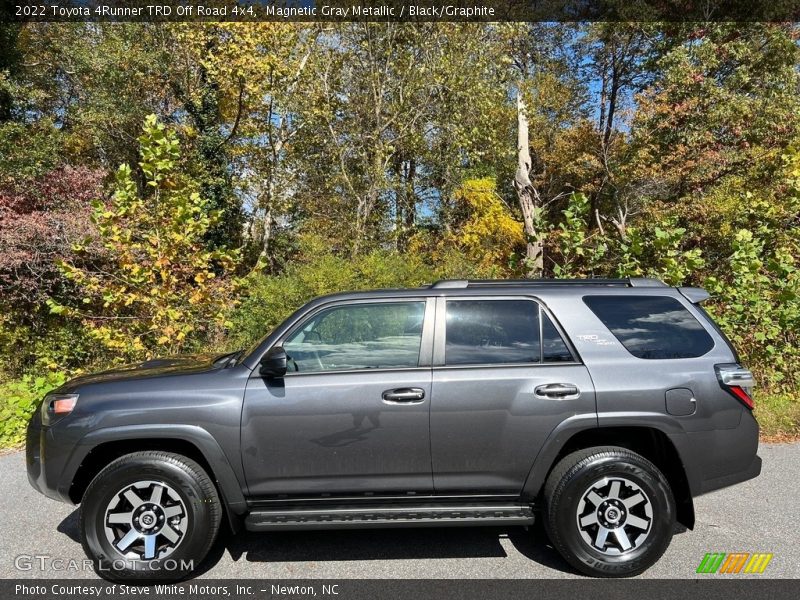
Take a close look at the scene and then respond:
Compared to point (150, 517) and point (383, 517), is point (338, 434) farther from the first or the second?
point (150, 517)

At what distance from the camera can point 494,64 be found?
1540 centimetres

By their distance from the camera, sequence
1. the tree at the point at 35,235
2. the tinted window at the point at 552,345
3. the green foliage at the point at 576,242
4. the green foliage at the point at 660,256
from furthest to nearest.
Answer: the tree at the point at 35,235 < the green foliage at the point at 576,242 < the green foliage at the point at 660,256 < the tinted window at the point at 552,345

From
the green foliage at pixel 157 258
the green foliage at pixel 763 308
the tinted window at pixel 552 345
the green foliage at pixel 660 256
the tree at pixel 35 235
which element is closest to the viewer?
the tinted window at pixel 552 345

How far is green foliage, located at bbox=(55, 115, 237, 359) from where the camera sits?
7262 mm

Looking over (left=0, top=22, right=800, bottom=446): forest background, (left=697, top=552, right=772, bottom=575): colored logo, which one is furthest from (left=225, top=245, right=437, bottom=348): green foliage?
(left=697, top=552, right=772, bottom=575): colored logo

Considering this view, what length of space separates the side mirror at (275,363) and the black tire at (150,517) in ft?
2.45

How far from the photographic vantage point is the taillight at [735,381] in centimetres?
348

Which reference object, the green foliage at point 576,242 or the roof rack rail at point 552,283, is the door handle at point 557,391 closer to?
the roof rack rail at point 552,283

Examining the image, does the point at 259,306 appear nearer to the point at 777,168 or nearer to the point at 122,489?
the point at 122,489

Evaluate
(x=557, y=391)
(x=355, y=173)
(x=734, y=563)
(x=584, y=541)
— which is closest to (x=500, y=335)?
(x=557, y=391)

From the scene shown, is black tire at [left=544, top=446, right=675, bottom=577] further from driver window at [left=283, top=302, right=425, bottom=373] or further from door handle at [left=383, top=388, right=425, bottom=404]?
driver window at [left=283, top=302, right=425, bottom=373]

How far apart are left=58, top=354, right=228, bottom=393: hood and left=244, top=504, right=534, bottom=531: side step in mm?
1062

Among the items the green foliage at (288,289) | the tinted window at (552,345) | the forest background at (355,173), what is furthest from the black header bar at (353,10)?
the tinted window at (552,345)

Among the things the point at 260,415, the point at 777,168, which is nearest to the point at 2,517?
the point at 260,415
